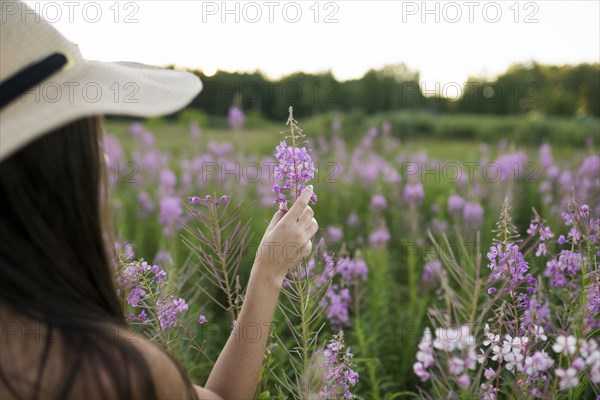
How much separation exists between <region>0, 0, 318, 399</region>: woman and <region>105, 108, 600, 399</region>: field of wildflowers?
0.49 m

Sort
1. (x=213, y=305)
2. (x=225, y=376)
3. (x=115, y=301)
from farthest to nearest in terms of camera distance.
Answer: (x=213, y=305), (x=225, y=376), (x=115, y=301)

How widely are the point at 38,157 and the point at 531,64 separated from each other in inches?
1952

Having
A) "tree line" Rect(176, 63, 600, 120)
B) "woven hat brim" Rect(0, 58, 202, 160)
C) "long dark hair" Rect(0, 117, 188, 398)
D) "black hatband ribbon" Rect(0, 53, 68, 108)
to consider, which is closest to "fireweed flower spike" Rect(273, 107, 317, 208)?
"woven hat brim" Rect(0, 58, 202, 160)

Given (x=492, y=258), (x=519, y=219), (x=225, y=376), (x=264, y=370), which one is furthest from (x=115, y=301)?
(x=519, y=219)

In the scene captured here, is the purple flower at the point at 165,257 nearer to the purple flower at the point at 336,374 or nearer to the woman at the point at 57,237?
the purple flower at the point at 336,374

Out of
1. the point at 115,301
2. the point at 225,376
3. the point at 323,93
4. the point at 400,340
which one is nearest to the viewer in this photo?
the point at 115,301

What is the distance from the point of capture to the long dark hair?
1.17 metres

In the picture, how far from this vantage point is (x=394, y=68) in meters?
48.3

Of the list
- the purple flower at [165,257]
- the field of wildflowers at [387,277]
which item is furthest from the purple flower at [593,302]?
the purple flower at [165,257]

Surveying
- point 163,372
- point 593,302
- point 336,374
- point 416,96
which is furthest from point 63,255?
point 416,96

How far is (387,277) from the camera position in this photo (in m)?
3.71

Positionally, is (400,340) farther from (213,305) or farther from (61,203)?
(61,203)

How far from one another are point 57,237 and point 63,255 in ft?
0.15

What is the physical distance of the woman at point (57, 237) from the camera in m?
1.16
